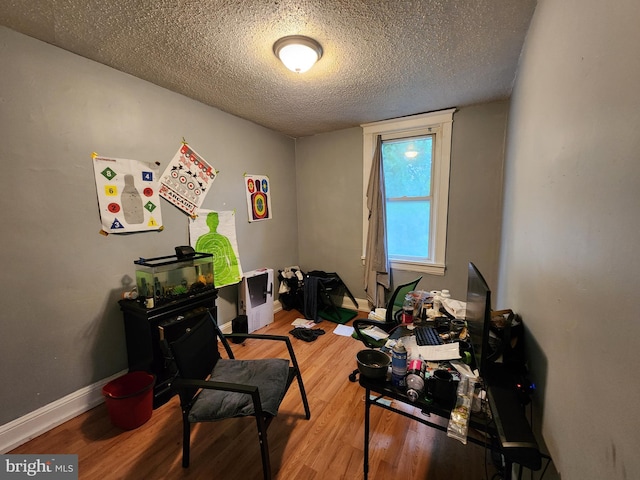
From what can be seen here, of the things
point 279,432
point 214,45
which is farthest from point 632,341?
point 214,45

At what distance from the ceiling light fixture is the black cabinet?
6.10 ft

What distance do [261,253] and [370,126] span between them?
6.74 ft

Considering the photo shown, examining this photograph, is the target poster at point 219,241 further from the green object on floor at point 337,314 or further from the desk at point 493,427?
the desk at point 493,427

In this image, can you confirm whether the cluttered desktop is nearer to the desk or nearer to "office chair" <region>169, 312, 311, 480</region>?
the desk

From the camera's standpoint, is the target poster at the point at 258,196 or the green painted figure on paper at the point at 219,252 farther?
the target poster at the point at 258,196

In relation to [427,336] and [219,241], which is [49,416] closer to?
[219,241]

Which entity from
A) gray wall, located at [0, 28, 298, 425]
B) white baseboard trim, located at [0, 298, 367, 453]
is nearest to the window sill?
gray wall, located at [0, 28, 298, 425]

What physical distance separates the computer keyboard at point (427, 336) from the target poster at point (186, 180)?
220 cm

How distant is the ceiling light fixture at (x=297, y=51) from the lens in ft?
5.19

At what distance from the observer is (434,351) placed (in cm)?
137

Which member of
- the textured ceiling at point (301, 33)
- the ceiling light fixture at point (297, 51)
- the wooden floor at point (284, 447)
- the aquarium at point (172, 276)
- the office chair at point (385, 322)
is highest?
Answer: the textured ceiling at point (301, 33)

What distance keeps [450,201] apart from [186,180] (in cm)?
270

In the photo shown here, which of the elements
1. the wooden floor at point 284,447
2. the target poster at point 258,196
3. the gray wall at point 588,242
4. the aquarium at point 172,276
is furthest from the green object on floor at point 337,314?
the gray wall at point 588,242

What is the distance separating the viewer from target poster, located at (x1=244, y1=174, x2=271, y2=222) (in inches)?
121
